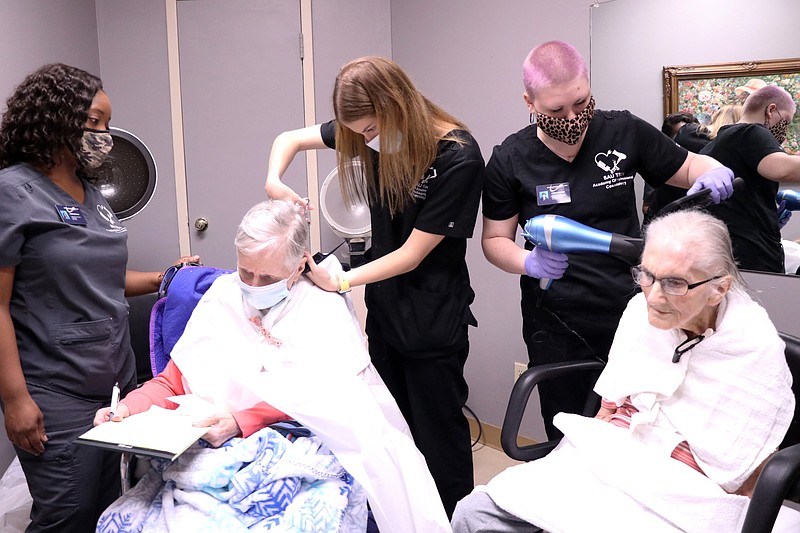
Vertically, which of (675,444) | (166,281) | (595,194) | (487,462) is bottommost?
(487,462)

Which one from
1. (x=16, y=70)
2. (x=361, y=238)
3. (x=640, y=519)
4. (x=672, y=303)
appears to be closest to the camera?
(x=640, y=519)

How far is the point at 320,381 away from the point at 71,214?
780 mm

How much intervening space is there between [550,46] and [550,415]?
102 cm

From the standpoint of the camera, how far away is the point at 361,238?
9.50 feet

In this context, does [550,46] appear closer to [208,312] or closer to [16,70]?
[208,312]

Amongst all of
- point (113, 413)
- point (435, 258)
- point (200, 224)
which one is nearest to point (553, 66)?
point (435, 258)

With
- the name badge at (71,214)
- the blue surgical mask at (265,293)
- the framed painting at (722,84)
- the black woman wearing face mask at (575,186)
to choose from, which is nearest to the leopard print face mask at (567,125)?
the black woman wearing face mask at (575,186)

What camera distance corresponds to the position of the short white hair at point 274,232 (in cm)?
164

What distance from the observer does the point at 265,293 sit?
5.49ft

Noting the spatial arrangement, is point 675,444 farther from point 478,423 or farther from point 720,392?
point 478,423

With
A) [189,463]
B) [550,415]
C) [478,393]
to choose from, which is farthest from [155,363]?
[478,393]

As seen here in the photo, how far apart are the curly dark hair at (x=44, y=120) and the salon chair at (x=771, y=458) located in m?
1.27

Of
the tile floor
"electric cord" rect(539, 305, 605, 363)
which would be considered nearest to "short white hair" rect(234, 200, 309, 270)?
"electric cord" rect(539, 305, 605, 363)

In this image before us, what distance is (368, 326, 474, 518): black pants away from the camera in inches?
77.3
